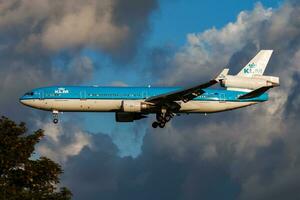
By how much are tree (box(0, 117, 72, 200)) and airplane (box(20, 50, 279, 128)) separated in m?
48.4

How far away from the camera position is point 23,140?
182 ft

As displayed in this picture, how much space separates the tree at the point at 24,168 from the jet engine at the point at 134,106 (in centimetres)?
4933

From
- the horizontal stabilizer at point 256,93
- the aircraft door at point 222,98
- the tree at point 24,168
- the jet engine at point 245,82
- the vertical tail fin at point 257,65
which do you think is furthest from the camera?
the vertical tail fin at point 257,65

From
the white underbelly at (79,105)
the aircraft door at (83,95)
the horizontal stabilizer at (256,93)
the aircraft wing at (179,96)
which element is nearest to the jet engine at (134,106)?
the aircraft wing at (179,96)

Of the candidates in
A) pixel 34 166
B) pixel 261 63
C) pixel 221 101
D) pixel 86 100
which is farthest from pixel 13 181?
pixel 261 63

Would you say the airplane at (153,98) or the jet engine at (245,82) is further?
the jet engine at (245,82)

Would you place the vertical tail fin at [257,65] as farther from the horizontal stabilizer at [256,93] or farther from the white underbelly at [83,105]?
the white underbelly at [83,105]

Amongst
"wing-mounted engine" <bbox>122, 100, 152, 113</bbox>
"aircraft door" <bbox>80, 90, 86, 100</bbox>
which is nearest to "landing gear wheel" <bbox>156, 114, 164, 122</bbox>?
"wing-mounted engine" <bbox>122, 100, 152, 113</bbox>

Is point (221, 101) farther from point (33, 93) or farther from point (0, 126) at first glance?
point (0, 126)

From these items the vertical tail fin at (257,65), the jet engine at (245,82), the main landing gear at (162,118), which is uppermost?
the vertical tail fin at (257,65)

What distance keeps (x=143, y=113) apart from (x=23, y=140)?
5523 cm

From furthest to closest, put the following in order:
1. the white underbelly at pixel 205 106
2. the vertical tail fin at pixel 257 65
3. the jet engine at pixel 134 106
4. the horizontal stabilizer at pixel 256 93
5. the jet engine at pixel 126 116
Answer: the vertical tail fin at pixel 257 65 → the jet engine at pixel 126 116 → the white underbelly at pixel 205 106 → the horizontal stabilizer at pixel 256 93 → the jet engine at pixel 134 106

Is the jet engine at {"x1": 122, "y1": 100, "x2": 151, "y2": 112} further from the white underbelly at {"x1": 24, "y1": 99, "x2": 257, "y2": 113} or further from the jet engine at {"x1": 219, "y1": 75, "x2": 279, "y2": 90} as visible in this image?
the jet engine at {"x1": 219, "y1": 75, "x2": 279, "y2": 90}

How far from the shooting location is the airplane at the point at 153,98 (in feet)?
350
